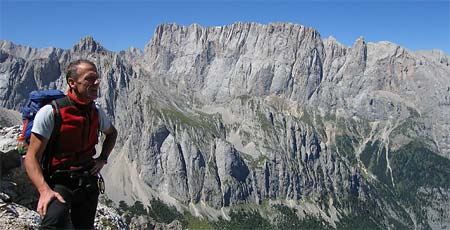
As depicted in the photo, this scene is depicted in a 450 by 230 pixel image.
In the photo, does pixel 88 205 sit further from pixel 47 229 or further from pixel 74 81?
pixel 74 81

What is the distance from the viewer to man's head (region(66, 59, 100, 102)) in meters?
9.91

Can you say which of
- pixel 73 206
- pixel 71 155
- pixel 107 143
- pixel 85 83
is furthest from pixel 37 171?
pixel 107 143

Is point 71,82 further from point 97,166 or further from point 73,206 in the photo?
point 73,206

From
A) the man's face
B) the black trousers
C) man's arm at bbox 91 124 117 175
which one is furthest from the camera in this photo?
man's arm at bbox 91 124 117 175

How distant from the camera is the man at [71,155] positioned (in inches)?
368

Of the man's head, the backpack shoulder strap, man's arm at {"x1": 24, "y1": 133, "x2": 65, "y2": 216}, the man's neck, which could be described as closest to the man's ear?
the man's head

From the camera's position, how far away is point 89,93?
10.0 m

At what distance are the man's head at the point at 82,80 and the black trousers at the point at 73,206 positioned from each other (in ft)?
6.15

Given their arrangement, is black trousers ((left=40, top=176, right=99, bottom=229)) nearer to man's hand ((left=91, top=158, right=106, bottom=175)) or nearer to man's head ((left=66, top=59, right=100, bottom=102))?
man's hand ((left=91, top=158, right=106, bottom=175))

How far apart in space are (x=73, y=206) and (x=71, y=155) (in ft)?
4.32

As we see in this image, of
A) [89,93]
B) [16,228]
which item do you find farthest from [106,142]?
[16,228]

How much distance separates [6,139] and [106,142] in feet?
25.4

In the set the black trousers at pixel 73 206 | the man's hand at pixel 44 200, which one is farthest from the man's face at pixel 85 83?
the man's hand at pixel 44 200

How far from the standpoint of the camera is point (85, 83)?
9.91 m
